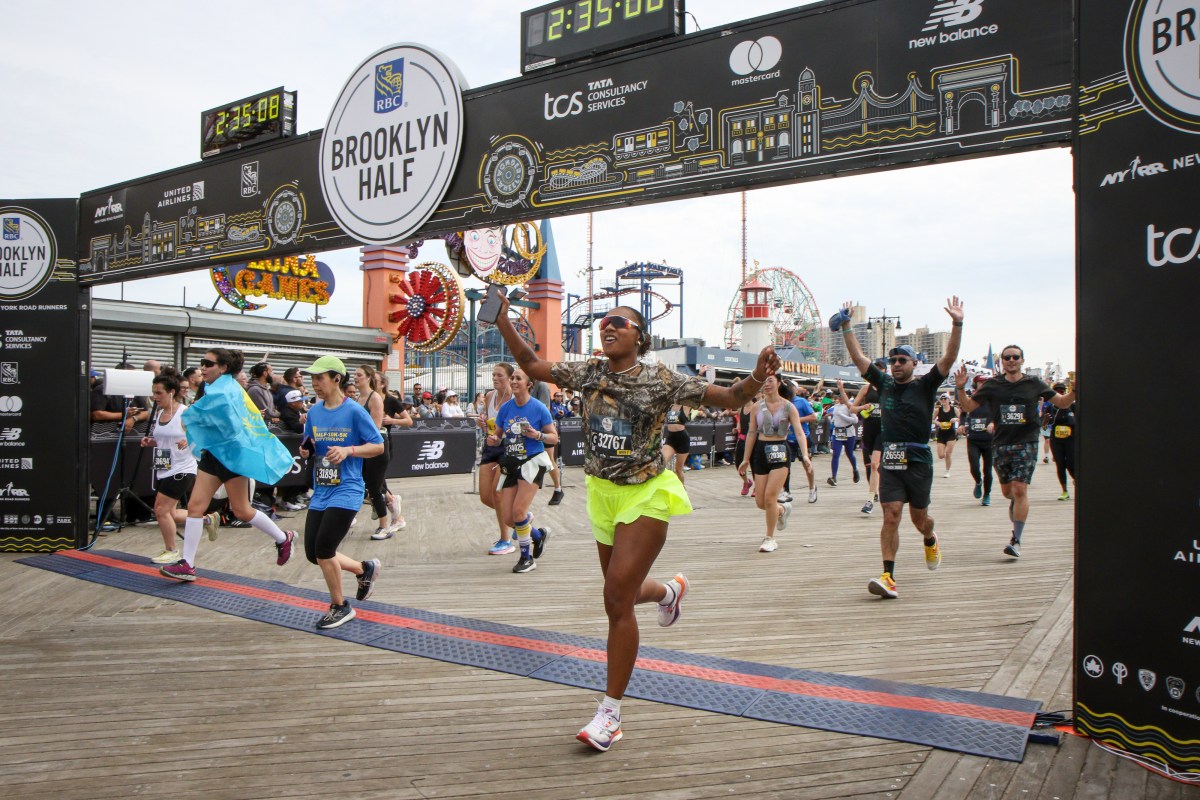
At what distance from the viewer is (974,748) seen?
11.4 ft

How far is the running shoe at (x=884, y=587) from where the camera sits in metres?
6.29

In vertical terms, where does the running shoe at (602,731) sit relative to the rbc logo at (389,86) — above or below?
below

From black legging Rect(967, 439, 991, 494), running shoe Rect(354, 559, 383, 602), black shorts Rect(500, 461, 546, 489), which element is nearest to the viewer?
running shoe Rect(354, 559, 383, 602)

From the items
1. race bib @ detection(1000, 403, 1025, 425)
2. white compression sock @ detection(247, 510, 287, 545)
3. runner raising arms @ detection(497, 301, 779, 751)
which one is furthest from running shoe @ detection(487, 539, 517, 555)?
race bib @ detection(1000, 403, 1025, 425)

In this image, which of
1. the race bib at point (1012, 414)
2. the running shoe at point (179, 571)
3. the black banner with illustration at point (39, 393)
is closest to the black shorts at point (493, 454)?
the running shoe at point (179, 571)

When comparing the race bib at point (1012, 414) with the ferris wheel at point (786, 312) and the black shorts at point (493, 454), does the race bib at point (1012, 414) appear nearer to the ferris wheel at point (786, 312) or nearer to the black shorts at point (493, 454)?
the black shorts at point (493, 454)

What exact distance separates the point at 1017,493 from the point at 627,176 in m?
5.08

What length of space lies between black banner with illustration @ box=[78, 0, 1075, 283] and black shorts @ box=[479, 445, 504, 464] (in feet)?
7.45

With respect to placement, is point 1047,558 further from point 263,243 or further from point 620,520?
point 263,243

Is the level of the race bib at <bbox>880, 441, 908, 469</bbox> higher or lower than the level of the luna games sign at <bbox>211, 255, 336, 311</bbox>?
lower

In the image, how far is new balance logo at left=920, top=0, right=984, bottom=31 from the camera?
4.59m

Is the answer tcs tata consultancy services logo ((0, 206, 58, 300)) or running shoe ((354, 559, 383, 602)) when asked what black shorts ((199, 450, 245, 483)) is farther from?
tcs tata consultancy services logo ((0, 206, 58, 300))

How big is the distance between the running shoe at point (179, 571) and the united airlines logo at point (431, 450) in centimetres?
910

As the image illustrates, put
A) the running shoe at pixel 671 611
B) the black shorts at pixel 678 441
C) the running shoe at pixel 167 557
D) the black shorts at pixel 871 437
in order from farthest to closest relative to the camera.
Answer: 1. the black shorts at pixel 871 437
2. the black shorts at pixel 678 441
3. the running shoe at pixel 167 557
4. the running shoe at pixel 671 611
